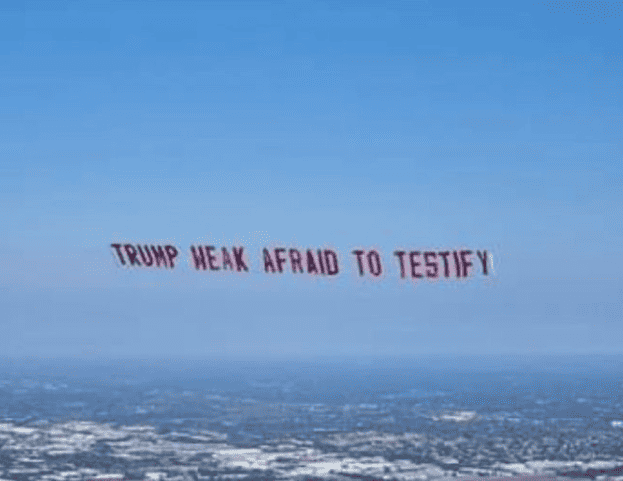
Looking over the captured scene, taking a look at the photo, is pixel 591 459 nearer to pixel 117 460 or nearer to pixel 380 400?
pixel 117 460

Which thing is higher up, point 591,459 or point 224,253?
point 224,253

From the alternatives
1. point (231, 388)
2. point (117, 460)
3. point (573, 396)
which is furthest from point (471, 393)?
point (117, 460)

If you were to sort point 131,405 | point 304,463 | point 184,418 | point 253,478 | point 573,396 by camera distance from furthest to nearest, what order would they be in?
point 573,396 < point 131,405 < point 184,418 < point 304,463 < point 253,478

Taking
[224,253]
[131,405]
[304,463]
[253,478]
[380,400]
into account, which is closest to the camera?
[224,253]

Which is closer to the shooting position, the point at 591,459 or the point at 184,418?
the point at 591,459

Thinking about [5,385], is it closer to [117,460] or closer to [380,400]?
[380,400]

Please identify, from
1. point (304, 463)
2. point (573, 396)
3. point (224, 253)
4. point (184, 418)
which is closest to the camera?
point (224, 253)

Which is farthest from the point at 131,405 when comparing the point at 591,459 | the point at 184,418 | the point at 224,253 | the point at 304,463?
the point at 224,253

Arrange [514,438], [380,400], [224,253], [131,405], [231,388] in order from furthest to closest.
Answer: [231,388], [380,400], [131,405], [514,438], [224,253]

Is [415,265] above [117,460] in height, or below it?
above
